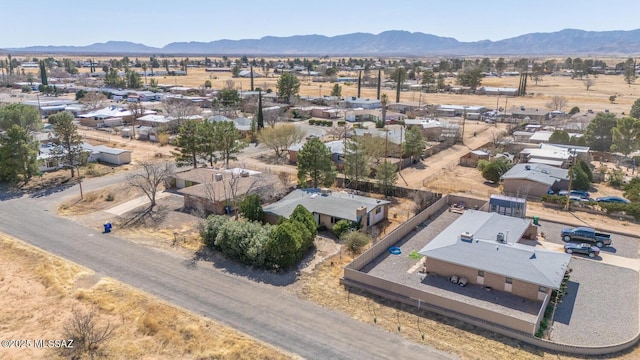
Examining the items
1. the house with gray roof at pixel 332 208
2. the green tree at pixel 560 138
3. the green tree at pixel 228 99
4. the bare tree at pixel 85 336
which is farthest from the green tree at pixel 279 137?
the bare tree at pixel 85 336

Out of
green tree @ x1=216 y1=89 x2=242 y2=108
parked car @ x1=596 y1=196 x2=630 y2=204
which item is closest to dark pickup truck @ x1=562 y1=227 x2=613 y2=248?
parked car @ x1=596 y1=196 x2=630 y2=204

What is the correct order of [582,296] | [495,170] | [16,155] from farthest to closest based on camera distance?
[495,170], [16,155], [582,296]

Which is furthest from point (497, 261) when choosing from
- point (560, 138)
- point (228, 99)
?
point (228, 99)

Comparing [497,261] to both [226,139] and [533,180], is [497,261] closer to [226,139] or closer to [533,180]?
[533,180]

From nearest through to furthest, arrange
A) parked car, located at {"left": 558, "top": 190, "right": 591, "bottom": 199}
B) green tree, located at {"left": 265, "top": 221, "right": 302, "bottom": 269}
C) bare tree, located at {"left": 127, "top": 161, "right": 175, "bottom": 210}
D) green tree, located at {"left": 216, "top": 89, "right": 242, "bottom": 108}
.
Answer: green tree, located at {"left": 265, "top": 221, "right": 302, "bottom": 269}, bare tree, located at {"left": 127, "top": 161, "right": 175, "bottom": 210}, parked car, located at {"left": 558, "top": 190, "right": 591, "bottom": 199}, green tree, located at {"left": 216, "top": 89, "right": 242, "bottom": 108}

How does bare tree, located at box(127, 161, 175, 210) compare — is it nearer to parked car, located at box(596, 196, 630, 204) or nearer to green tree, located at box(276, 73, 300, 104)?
parked car, located at box(596, 196, 630, 204)
